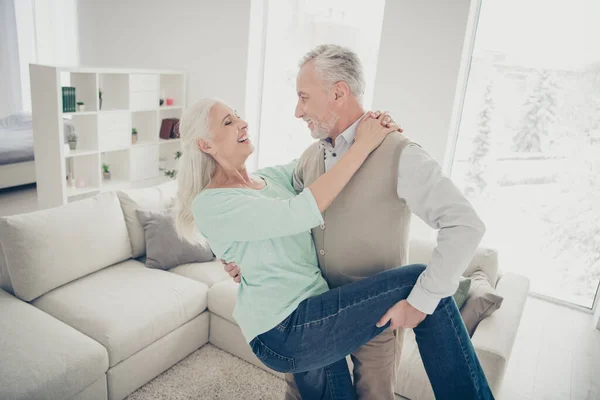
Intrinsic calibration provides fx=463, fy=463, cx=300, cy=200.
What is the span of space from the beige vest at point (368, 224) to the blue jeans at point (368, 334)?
11 centimetres

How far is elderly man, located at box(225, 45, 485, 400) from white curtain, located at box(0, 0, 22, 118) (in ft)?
22.6

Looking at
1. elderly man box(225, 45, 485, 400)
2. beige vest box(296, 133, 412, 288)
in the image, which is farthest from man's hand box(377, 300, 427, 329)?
beige vest box(296, 133, 412, 288)

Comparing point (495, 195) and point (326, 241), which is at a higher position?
point (326, 241)

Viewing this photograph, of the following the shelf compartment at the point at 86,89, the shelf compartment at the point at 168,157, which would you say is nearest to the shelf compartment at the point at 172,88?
the shelf compartment at the point at 168,157

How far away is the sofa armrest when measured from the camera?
1.99 meters

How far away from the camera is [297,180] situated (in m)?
1.82

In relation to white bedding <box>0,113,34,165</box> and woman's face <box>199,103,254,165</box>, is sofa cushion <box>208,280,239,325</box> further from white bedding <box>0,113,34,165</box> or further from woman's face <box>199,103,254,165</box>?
white bedding <box>0,113,34,165</box>

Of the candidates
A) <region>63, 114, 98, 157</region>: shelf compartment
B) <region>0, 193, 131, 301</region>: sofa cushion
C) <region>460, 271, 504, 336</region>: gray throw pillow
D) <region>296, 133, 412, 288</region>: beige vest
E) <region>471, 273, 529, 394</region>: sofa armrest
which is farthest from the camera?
<region>63, 114, 98, 157</region>: shelf compartment

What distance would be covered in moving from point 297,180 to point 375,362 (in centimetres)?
72

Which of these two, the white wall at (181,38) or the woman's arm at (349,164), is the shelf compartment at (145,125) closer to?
the white wall at (181,38)

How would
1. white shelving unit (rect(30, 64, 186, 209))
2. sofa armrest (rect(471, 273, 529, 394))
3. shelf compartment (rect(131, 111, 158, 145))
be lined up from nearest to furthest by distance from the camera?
sofa armrest (rect(471, 273, 529, 394)) → white shelving unit (rect(30, 64, 186, 209)) → shelf compartment (rect(131, 111, 158, 145))

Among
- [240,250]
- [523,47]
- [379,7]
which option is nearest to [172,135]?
[379,7]

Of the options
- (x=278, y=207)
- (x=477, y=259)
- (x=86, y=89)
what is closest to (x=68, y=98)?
(x=86, y=89)

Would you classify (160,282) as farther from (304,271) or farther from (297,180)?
(304,271)
